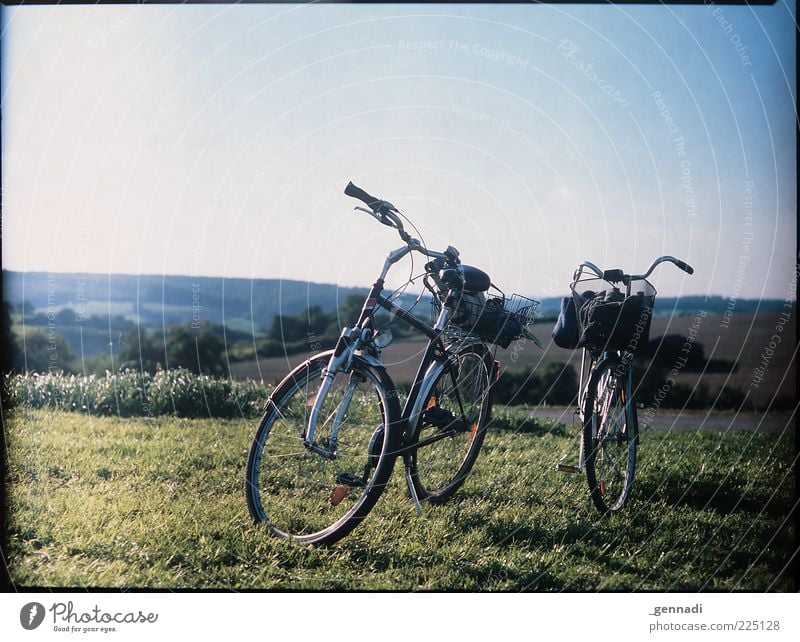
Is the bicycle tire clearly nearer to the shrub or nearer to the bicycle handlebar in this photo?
the bicycle handlebar

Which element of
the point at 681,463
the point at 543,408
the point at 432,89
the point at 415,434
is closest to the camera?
the point at 415,434

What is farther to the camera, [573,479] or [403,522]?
[573,479]

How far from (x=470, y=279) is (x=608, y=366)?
2.93 ft

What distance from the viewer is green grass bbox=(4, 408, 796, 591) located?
3.92m

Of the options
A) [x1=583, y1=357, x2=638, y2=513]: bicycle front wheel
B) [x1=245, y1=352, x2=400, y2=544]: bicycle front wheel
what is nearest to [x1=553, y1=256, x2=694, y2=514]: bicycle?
[x1=583, y1=357, x2=638, y2=513]: bicycle front wheel

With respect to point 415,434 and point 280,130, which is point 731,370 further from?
point 280,130

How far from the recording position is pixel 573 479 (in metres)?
4.45

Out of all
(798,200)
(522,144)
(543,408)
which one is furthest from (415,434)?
(798,200)

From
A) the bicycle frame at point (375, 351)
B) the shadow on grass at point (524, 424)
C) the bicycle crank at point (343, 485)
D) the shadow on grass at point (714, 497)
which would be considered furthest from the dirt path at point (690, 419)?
the bicycle crank at point (343, 485)

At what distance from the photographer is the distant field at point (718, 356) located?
4469 millimetres

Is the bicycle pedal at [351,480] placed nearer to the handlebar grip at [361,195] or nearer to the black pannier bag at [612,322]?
the handlebar grip at [361,195]

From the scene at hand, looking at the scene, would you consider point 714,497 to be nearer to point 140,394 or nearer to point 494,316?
point 494,316

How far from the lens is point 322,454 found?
3770 mm
